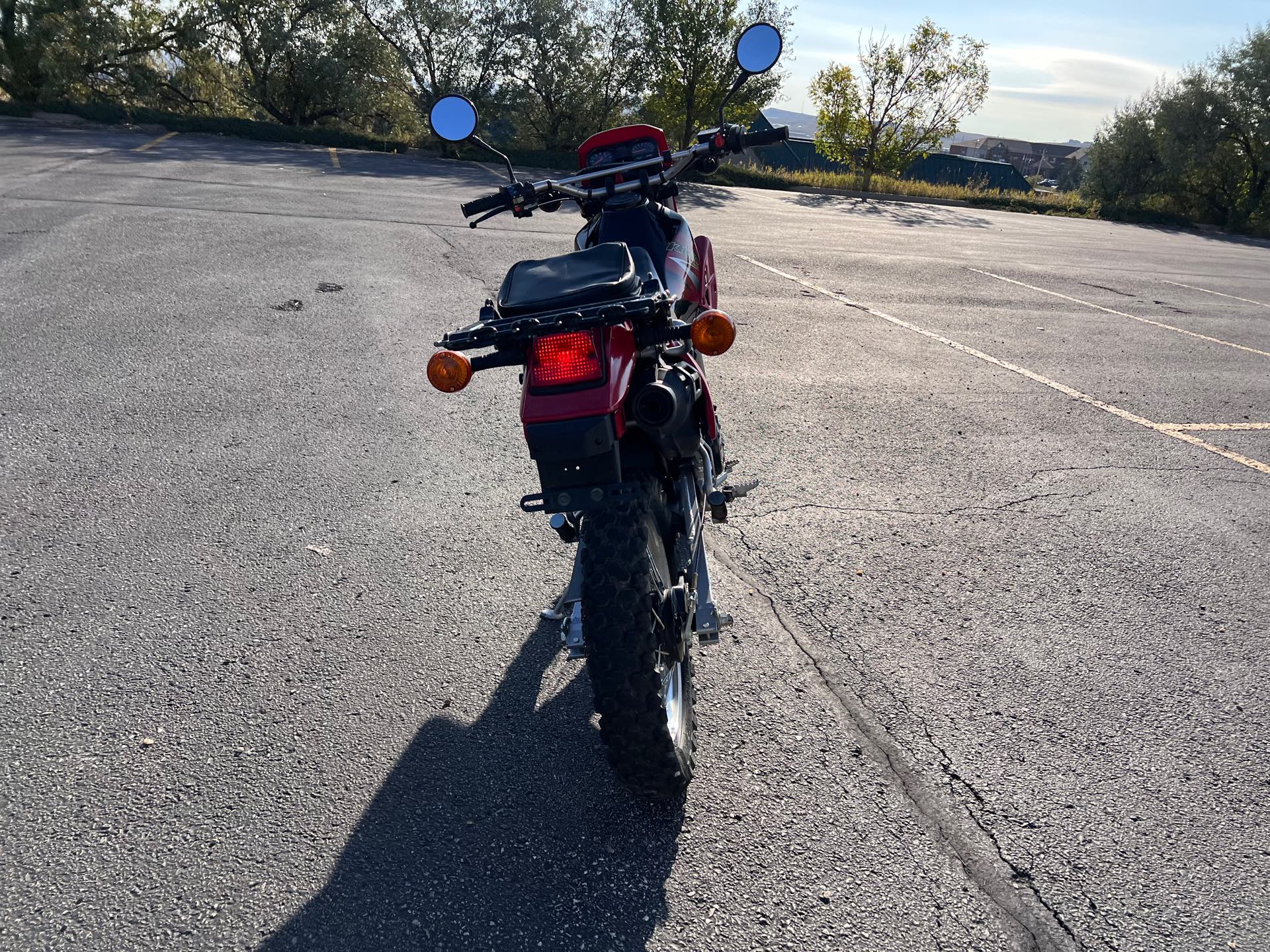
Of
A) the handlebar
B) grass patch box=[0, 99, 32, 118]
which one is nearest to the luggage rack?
the handlebar

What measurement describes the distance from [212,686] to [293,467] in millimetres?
1810

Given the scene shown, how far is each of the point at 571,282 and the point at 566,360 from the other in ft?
1.00

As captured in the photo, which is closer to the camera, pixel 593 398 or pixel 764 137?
pixel 593 398

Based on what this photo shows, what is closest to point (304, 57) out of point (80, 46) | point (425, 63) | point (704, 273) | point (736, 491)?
point (425, 63)

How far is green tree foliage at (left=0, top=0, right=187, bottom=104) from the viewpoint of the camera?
1984 centimetres

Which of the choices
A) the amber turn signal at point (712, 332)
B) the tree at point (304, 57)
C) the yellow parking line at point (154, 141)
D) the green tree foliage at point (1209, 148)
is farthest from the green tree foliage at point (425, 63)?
the amber turn signal at point (712, 332)

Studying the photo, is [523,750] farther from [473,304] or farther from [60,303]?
[60,303]

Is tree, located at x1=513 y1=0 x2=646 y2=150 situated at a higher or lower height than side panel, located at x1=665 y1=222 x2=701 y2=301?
higher

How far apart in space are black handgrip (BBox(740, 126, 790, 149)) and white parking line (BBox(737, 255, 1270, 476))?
4.16 meters

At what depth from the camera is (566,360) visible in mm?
2230

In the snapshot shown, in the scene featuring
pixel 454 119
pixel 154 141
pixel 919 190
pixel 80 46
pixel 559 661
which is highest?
pixel 80 46

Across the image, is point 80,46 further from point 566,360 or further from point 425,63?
point 566,360

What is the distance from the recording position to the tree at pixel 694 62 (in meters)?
22.0

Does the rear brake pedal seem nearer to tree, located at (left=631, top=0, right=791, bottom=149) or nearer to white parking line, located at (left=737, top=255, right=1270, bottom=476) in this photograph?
white parking line, located at (left=737, top=255, right=1270, bottom=476)
